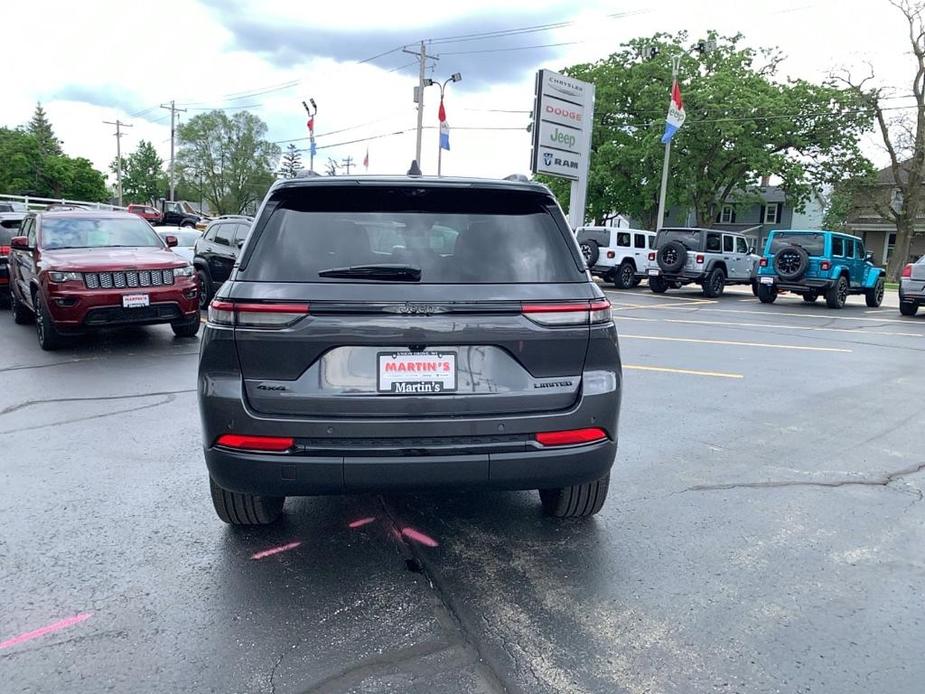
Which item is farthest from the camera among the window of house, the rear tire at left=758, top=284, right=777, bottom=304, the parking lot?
the window of house

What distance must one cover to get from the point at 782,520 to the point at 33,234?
1002 centimetres

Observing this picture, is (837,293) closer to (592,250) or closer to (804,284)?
(804,284)

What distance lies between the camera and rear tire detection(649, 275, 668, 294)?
76.2 ft

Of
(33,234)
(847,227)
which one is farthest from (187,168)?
(33,234)

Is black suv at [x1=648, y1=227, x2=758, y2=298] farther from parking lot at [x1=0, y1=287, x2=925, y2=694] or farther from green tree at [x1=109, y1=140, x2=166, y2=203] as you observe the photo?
green tree at [x1=109, y1=140, x2=166, y2=203]

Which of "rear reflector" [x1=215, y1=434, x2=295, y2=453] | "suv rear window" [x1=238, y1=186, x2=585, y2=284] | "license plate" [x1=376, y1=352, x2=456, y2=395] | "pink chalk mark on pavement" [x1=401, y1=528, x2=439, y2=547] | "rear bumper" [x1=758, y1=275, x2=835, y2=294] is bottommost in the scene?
"pink chalk mark on pavement" [x1=401, y1=528, x2=439, y2=547]

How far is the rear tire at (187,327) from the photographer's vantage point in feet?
31.3

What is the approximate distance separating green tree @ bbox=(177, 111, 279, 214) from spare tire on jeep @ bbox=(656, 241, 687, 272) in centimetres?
7020

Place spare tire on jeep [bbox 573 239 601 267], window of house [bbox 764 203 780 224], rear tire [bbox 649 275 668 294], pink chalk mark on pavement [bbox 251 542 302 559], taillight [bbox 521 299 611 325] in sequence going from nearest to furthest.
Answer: taillight [bbox 521 299 611 325], pink chalk mark on pavement [bbox 251 542 302 559], rear tire [bbox 649 275 668 294], spare tire on jeep [bbox 573 239 601 267], window of house [bbox 764 203 780 224]

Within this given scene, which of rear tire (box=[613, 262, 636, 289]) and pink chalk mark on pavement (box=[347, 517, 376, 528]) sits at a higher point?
rear tire (box=[613, 262, 636, 289])

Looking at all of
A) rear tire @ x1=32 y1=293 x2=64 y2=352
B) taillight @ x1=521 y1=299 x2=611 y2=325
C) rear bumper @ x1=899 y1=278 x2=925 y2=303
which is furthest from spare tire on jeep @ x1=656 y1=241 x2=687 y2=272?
taillight @ x1=521 y1=299 x2=611 y2=325

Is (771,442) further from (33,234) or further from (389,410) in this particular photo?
(33,234)

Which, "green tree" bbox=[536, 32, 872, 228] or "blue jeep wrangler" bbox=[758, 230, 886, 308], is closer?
"blue jeep wrangler" bbox=[758, 230, 886, 308]

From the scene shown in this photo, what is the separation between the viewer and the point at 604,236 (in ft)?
81.3
